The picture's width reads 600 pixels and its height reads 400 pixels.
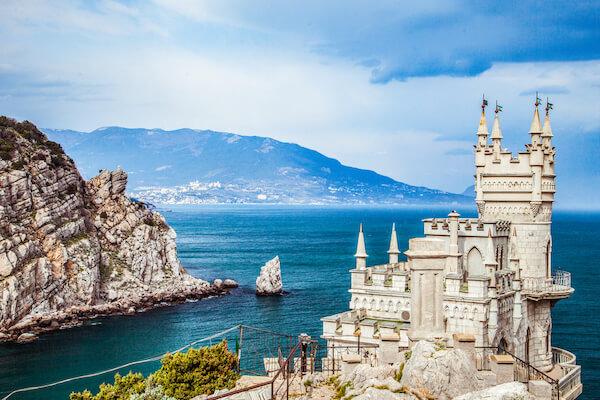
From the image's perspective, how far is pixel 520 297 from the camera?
28.1 meters

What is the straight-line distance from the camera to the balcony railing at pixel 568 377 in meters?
27.6

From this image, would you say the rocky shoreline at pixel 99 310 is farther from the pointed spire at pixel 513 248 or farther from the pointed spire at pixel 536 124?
the pointed spire at pixel 536 124

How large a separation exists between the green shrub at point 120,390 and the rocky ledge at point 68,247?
34.9 metres

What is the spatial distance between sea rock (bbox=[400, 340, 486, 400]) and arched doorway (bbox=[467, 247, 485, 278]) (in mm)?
13528

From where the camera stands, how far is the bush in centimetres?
2444

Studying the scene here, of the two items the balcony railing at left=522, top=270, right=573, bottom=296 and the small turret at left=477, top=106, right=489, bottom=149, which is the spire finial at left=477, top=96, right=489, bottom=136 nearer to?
the small turret at left=477, top=106, right=489, bottom=149

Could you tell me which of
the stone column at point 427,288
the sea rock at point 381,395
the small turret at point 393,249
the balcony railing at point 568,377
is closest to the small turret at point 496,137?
the small turret at point 393,249

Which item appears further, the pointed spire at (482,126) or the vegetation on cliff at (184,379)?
the pointed spire at (482,126)

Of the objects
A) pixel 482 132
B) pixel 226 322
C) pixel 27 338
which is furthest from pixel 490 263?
pixel 27 338

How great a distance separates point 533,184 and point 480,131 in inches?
155

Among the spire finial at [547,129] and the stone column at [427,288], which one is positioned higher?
the spire finial at [547,129]

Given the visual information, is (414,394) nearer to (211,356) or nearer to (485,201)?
(211,356)

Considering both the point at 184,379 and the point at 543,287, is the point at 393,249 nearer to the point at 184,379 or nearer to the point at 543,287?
the point at 543,287

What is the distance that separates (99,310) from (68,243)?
32.7 ft
